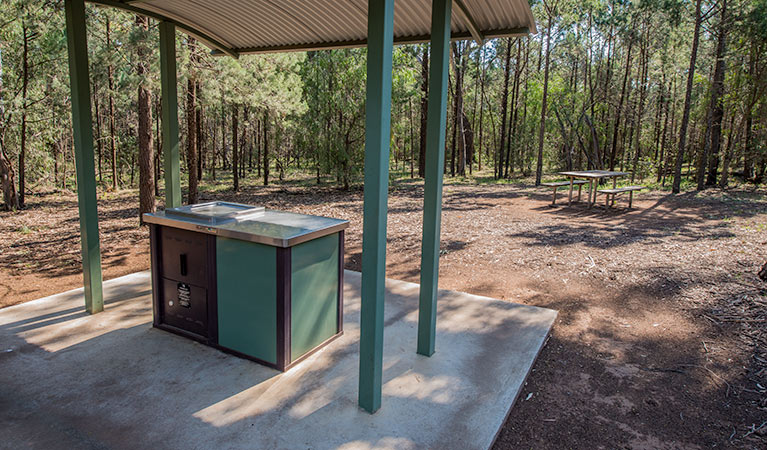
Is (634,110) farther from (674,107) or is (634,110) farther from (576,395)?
(576,395)

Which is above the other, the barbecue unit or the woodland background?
the woodland background

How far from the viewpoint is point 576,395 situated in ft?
10.8

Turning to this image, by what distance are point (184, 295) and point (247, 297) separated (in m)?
0.74

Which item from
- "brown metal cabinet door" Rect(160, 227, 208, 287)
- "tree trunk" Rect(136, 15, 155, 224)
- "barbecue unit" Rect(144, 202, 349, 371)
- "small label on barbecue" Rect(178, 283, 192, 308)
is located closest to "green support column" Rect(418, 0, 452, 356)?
"barbecue unit" Rect(144, 202, 349, 371)

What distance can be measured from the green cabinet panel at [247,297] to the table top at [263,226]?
82 millimetres

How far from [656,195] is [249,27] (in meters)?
13.9

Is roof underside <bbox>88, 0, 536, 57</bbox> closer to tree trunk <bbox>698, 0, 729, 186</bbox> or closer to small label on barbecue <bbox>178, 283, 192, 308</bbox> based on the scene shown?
small label on barbecue <bbox>178, 283, 192, 308</bbox>

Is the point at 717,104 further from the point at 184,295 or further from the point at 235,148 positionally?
the point at 184,295

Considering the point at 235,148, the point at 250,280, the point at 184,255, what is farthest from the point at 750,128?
the point at 184,255

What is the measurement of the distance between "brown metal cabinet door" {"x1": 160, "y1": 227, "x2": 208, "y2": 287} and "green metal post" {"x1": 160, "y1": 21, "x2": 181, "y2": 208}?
3.37 ft

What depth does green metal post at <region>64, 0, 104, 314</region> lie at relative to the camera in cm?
387

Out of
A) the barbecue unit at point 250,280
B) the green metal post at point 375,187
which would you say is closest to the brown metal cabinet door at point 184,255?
the barbecue unit at point 250,280

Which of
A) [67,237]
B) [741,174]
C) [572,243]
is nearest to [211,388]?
[572,243]

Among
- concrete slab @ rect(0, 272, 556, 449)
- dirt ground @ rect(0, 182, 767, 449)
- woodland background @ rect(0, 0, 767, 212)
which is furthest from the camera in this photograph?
woodland background @ rect(0, 0, 767, 212)
